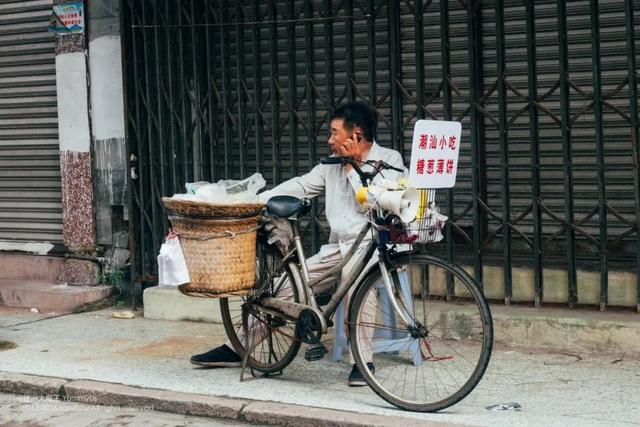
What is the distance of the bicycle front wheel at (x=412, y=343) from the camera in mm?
5770

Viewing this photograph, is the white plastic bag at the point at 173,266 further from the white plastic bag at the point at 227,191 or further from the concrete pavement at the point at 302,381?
the concrete pavement at the point at 302,381

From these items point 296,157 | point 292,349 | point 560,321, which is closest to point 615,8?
point 560,321

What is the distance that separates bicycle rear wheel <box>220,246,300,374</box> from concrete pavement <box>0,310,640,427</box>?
15 cm

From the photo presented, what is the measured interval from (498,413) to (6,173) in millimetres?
6454

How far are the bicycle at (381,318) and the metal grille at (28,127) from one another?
12.3ft

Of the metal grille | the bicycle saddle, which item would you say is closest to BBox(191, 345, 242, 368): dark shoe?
the bicycle saddle

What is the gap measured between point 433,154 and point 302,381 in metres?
1.81

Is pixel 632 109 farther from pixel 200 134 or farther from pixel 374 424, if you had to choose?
pixel 200 134

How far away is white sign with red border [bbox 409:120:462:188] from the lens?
5.83m

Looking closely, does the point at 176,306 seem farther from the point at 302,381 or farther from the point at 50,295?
the point at 302,381

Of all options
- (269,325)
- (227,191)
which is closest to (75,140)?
(227,191)

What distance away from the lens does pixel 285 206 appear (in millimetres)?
6484

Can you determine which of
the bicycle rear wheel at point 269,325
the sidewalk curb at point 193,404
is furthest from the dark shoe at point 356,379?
the sidewalk curb at point 193,404

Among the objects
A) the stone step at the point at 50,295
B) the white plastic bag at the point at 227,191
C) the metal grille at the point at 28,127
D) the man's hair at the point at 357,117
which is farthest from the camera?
the metal grille at the point at 28,127
